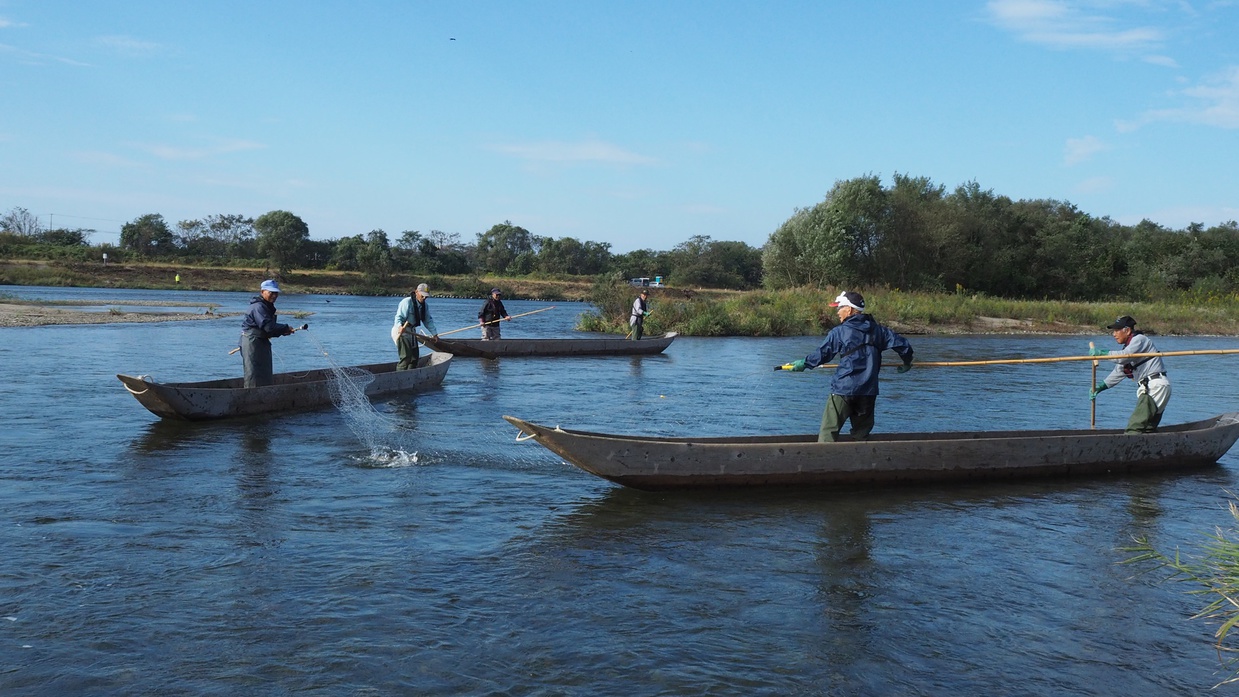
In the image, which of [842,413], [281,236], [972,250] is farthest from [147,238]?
[842,413]

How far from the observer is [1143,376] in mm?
11477

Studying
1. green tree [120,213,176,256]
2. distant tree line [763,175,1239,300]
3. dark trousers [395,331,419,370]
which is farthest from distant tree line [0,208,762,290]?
dark trousers [395,331,419,370]

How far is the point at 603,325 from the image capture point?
1454 inches

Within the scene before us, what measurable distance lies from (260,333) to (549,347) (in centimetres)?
1338

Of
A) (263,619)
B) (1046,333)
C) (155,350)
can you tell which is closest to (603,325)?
(155,350)

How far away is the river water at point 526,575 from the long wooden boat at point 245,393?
310 mm

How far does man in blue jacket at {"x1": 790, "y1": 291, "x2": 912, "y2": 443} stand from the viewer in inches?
379

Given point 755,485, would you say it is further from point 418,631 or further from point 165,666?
point 165,666

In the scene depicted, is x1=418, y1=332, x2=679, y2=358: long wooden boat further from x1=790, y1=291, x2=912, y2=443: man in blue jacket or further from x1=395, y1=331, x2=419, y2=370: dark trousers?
x1=790, y1=291, x2=912, y2=443: man in blue jacket

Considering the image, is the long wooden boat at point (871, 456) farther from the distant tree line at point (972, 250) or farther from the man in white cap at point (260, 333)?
the distant tree line at point (972, 250)

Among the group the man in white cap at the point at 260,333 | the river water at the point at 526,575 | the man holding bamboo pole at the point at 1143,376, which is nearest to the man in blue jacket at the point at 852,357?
the river water at the point at 526,575

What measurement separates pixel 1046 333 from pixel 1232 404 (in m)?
24.4

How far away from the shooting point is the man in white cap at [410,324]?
1681cm

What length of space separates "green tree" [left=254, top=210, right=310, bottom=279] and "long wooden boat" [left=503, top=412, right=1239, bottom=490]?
94674mm
